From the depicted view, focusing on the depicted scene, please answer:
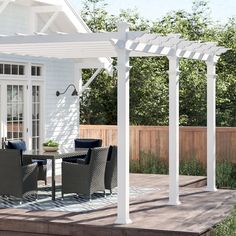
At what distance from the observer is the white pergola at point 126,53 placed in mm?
8766

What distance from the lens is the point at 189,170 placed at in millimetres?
16078

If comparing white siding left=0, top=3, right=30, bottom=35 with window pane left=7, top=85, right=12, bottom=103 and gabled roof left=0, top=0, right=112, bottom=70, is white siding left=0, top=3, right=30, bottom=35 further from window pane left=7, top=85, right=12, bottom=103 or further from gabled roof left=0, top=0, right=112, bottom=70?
window pane left=7, top=85, right=12, bottom=103

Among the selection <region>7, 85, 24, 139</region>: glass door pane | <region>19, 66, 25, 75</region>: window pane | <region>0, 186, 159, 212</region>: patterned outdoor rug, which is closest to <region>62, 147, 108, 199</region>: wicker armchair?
<region>0, 186, 159, 212</region>: patterned outdoor rug

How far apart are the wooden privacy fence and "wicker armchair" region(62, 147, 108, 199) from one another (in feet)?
21.5

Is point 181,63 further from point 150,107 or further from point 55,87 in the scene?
point 55,87

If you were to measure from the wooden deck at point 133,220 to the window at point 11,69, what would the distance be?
3897mm

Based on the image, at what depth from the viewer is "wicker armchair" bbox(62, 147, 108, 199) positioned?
10.2 meters

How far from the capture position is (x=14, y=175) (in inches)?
394

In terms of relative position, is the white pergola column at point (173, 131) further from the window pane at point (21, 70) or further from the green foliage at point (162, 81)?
the green foliage at point (162, 81)

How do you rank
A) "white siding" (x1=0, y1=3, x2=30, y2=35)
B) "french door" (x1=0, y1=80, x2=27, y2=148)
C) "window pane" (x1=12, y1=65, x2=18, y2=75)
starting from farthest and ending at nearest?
"window pane" (x1=12, y1=65, x2=18, y2=75)
"french door" (x1=0, y1=80, x2=27, y2=148)
"white siding" (x1=0, y1=3, x2=30, y2=35)

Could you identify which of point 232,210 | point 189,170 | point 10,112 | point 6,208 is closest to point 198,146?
point 189,170

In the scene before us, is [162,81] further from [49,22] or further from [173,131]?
[173,131]

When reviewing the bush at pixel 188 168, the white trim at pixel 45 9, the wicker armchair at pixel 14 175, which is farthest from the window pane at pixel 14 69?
the bush at pixel 188 168

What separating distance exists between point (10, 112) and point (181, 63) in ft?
27.9
